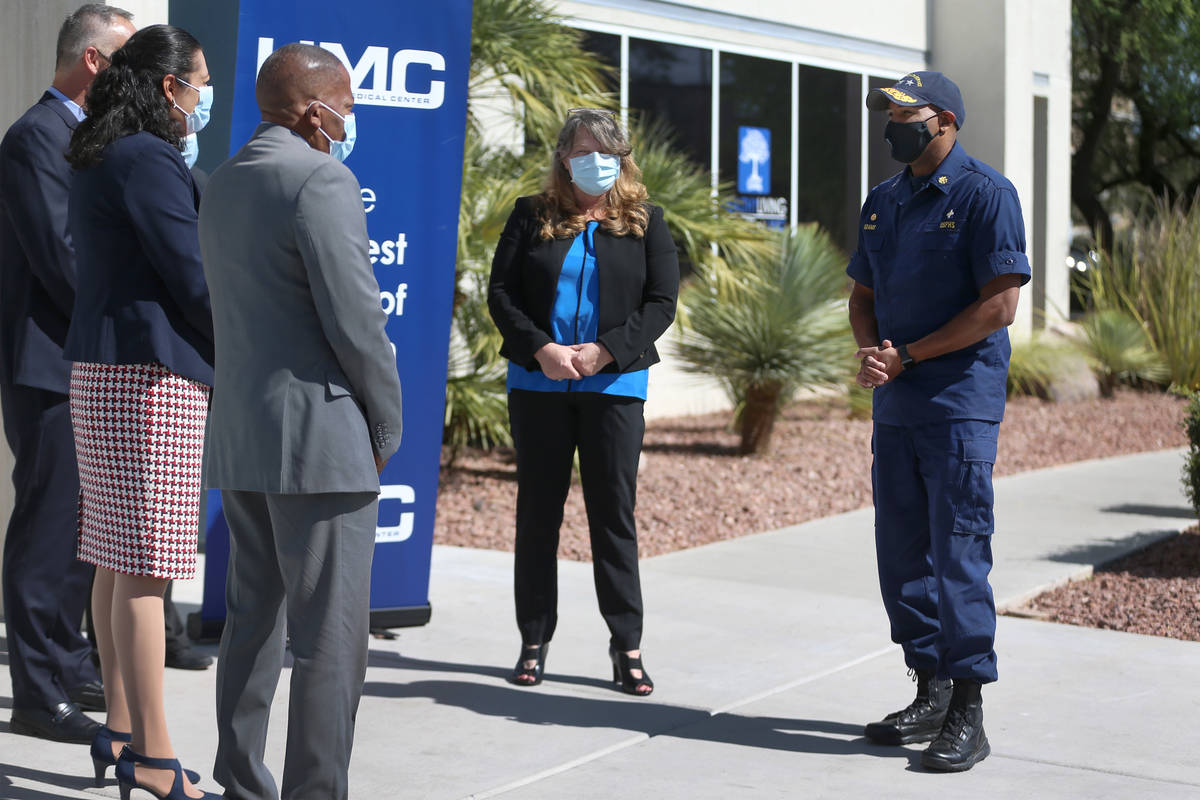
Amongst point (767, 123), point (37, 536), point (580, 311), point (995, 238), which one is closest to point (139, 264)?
point (37, 536)

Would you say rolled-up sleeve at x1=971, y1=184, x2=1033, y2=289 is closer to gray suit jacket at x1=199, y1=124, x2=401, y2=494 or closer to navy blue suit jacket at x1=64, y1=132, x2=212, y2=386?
gray suit jacket at x1=199, y1=124, x2=401, y2=494

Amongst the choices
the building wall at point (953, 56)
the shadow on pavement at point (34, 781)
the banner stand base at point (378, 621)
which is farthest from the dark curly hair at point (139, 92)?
the building wall at point (953, 56)

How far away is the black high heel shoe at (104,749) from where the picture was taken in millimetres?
3918

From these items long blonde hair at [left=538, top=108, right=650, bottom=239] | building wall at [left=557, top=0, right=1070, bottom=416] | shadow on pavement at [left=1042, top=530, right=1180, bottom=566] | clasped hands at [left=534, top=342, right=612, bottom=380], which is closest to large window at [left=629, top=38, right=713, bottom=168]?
building wall at [left=557, top=0, right=1070, bottom=416]

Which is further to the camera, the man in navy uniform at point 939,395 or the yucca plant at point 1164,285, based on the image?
the yucca plant at point 1164,285

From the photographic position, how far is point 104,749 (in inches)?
154

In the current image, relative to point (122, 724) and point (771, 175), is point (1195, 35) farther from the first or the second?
point (122, 724)

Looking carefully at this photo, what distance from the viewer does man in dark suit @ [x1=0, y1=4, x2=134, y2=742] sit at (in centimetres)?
440

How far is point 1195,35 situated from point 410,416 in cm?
2095

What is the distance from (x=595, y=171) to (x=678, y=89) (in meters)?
9.52

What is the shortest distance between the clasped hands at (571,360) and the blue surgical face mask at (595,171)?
0.56 metres

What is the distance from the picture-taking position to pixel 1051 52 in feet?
62.6

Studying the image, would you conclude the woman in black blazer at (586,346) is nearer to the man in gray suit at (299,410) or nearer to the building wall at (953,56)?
the man in gray suit at (299,410)

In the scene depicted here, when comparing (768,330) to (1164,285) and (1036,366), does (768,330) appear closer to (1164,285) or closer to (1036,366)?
(1036,366)
